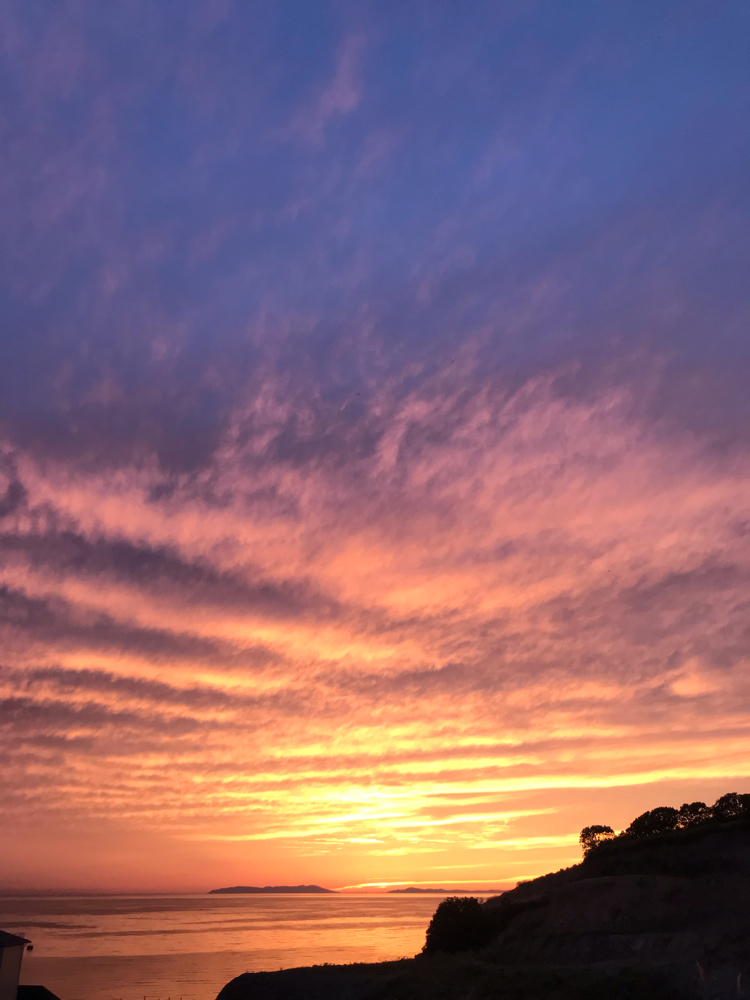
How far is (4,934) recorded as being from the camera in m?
49.4

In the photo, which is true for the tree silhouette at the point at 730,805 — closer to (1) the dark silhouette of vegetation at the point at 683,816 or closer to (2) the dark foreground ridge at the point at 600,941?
(1) the dark silhouette of vegetation at the point at 683,816

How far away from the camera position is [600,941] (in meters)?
51.8

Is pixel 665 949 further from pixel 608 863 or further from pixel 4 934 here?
pixel 4 934

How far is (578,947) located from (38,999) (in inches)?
1653

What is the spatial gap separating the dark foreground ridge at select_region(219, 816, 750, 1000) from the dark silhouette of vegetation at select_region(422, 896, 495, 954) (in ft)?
0.29

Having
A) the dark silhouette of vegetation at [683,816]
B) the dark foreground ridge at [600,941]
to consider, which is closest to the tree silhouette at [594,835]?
the dark silhouette of vegetation at [683,816]

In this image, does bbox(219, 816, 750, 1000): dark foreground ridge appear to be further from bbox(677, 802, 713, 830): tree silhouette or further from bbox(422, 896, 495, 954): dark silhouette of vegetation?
bbox(677, 802, 713, 830): tree silhouette

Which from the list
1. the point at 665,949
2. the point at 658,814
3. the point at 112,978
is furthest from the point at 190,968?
the point at 665,949

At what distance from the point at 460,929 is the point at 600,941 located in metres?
16.4

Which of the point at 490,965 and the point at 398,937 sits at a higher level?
the point at 490,965

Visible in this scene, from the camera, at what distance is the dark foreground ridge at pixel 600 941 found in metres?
42.0

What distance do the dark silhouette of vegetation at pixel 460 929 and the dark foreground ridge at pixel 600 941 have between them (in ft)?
0.29

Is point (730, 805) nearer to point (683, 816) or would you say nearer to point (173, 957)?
point (683, 816)

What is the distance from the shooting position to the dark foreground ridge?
4200cm
